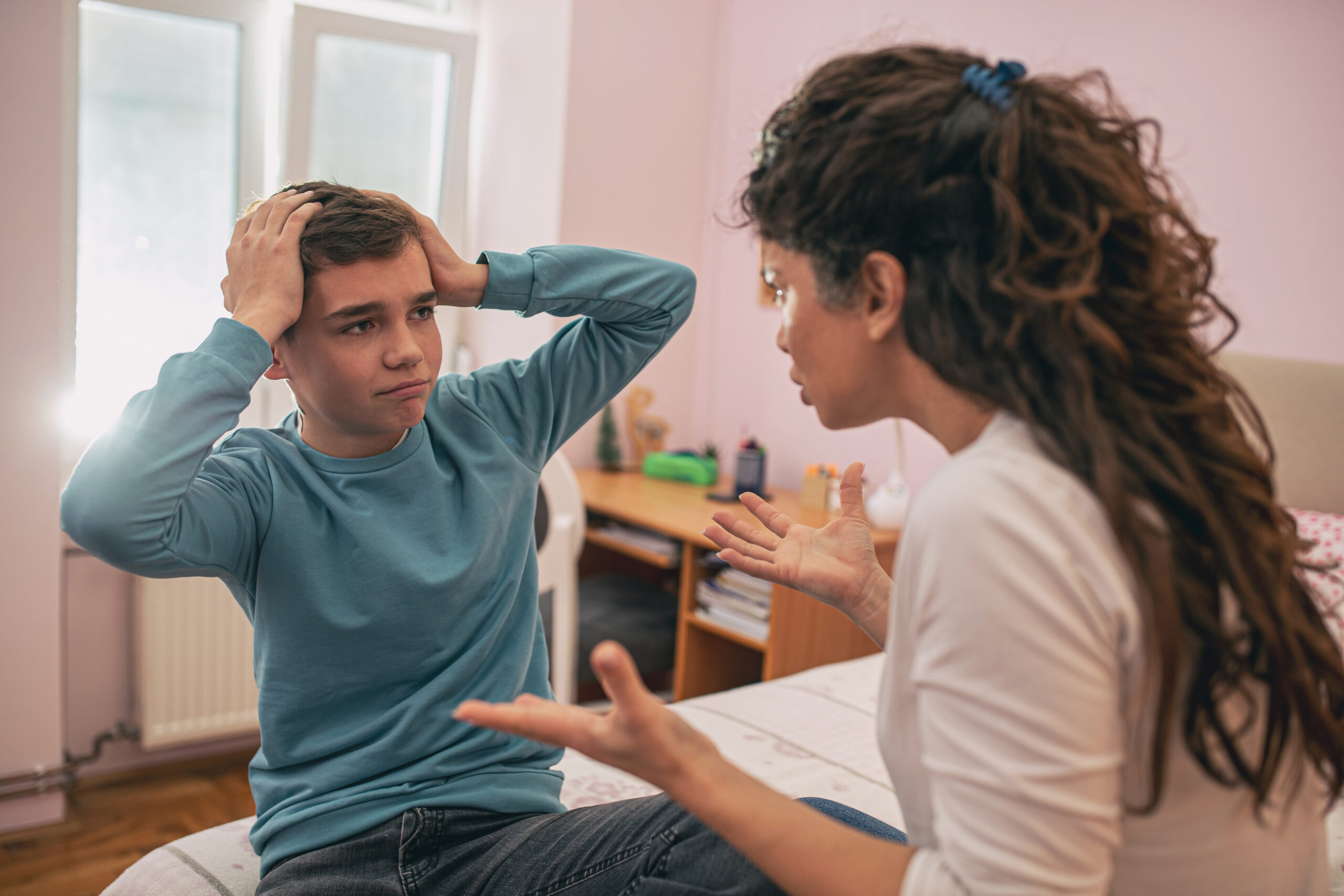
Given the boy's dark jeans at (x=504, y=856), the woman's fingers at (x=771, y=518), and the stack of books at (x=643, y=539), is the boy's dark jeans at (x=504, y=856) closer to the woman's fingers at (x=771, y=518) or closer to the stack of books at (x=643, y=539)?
the woman's fingers at (x=771, y=518)

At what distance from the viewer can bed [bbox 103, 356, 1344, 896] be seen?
1.18m

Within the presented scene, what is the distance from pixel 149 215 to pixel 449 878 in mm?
2412

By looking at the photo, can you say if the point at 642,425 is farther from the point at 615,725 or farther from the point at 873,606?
the point at 615,725

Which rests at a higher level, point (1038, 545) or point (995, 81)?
point (995, 81)

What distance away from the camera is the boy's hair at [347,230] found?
3.33 feet

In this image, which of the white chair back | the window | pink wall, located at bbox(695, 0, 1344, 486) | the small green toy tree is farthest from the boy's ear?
the small green toy tree

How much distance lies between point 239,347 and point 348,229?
0.17m

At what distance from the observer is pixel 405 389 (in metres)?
1.04

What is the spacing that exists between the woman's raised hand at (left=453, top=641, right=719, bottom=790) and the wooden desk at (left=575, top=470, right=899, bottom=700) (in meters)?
1.70

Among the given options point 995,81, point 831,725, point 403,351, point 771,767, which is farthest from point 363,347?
point 831,725

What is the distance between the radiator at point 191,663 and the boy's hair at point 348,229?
1.77 meters

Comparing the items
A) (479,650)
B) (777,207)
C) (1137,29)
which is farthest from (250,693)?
(1137,29)

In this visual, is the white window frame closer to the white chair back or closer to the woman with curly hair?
the white chair back

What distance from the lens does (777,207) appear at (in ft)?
2.54
